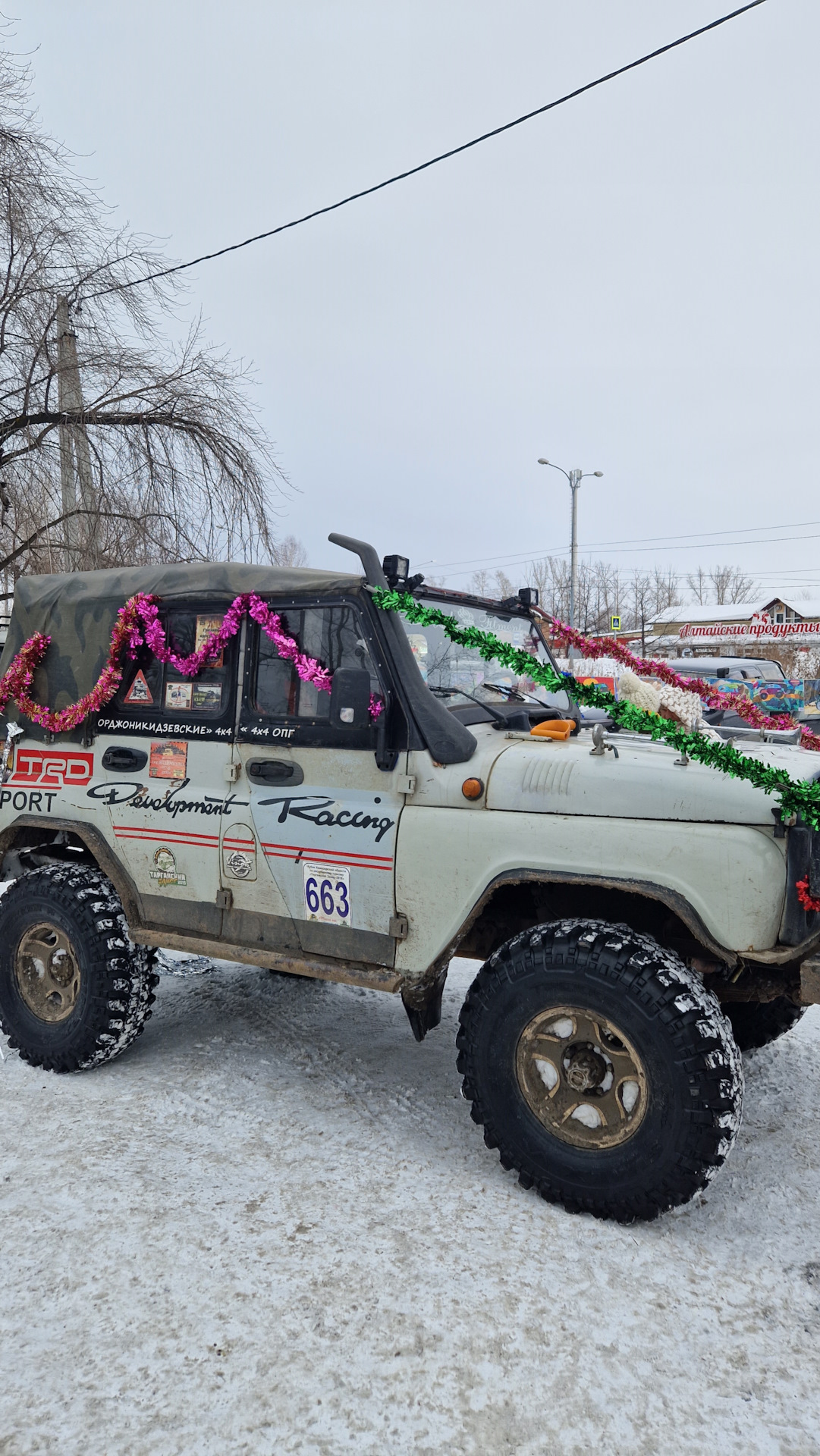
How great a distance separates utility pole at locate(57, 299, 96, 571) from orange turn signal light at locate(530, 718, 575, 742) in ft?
21.5

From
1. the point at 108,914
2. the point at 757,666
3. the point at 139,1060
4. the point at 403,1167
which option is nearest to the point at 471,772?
the point at 403,1167

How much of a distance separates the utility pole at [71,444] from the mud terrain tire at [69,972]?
5.40m

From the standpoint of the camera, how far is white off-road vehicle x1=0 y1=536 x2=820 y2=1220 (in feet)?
9.67

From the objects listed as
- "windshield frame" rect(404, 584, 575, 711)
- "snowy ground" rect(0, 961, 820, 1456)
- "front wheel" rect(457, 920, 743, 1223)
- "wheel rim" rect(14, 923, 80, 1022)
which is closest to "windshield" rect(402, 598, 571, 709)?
"windshield frame" rect(404, 584, 575, 711)

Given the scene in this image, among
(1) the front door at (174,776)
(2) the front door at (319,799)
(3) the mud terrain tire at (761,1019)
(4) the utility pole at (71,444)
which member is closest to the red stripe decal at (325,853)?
(2) the front door at (319,799)

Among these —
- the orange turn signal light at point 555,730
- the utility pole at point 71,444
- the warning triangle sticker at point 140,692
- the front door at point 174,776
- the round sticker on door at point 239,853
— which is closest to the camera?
the orange turn signal light at point 555,730

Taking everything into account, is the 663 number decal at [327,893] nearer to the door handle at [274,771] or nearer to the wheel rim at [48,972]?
the door handle at [274,771]

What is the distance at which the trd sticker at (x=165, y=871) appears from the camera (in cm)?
399

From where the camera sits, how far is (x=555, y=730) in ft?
12.0

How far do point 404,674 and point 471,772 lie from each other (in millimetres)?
464

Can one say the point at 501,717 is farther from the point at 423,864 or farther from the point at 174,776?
the point at 174,776

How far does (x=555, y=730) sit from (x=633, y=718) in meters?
0.46

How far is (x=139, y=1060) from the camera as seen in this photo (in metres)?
4.34

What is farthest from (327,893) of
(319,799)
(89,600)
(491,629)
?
(89,600)
